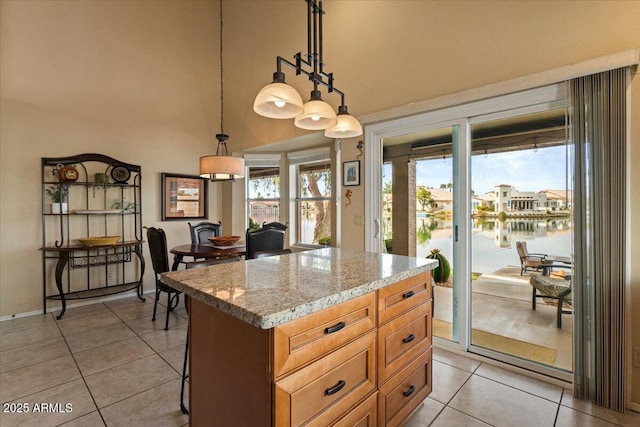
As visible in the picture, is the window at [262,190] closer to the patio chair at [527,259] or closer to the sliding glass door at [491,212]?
the sliding glass door at [491,212]

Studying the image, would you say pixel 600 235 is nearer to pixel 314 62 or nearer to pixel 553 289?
pixel 553 289

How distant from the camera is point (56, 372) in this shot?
92.7 inches

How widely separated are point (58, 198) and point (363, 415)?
428cm

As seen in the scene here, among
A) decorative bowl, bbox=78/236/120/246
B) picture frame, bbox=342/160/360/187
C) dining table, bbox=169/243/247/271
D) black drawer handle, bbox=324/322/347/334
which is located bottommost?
black drawer handle, bbox=324/322/347/334

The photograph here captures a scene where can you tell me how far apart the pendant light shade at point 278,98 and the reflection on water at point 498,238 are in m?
1.76

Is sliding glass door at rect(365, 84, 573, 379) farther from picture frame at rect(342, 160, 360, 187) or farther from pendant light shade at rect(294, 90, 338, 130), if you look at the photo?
pendant light shade at rect(294, 90, 338, 130)

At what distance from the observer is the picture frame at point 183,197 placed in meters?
4.69

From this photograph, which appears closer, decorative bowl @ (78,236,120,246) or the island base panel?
the island base panel

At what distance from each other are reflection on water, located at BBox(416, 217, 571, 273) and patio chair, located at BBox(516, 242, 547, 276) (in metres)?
0.03

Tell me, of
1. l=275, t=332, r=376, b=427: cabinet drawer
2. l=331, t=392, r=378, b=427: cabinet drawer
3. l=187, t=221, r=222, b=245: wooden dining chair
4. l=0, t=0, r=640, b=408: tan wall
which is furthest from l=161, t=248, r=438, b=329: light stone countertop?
l=187, t=221, r=222, b=245: wooden dining chair

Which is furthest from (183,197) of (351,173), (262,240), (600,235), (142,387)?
(600,235)

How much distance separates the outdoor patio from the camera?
7.65 ft

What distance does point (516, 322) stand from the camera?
255 cm

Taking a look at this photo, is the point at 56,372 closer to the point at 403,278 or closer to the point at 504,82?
the point at 403,278
